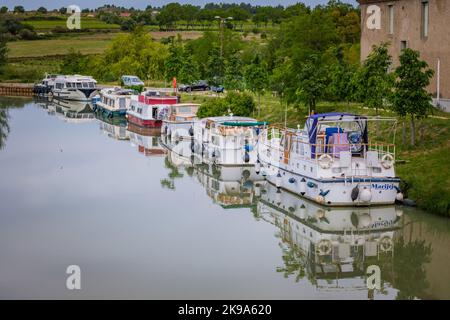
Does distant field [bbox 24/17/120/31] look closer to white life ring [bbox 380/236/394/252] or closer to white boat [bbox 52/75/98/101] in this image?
white boat [bbox 52/75/98/101]

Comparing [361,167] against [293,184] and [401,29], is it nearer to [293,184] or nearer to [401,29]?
[293,184]

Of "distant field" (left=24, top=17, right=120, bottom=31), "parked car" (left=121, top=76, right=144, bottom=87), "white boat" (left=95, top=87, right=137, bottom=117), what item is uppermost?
"distant field" (left=24, top=17, right=120, bottom=31)

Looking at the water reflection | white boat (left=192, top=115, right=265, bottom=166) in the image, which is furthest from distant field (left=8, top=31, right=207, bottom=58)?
the water reflection

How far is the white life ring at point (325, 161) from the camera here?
29.3 metres

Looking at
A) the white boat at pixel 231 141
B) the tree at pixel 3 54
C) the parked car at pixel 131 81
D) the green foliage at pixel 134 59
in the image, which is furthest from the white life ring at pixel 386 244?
the tree at pixel 3 54

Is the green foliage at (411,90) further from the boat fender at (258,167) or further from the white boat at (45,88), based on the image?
the white boat at (45,88)

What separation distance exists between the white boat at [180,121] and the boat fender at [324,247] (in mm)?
19445

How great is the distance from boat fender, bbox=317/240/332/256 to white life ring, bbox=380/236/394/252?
1.56m

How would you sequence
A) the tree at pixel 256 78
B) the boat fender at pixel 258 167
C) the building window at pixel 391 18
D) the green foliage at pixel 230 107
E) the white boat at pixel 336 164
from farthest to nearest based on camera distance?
the tree at pixel 256 78
the green foliage at pixel 230 107
the building window at pixel 391 18
the boat fender at pixel 258 167
the white boat at pixel 336 164

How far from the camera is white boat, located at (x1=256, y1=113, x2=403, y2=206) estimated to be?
29.0m

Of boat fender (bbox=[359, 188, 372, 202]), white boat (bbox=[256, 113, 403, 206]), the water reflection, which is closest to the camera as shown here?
the water reflection

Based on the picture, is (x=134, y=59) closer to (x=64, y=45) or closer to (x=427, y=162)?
(x=64, y=45)

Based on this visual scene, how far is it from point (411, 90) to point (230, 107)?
57.4 ft

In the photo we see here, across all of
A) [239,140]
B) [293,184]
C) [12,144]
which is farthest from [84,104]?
[293,184]
